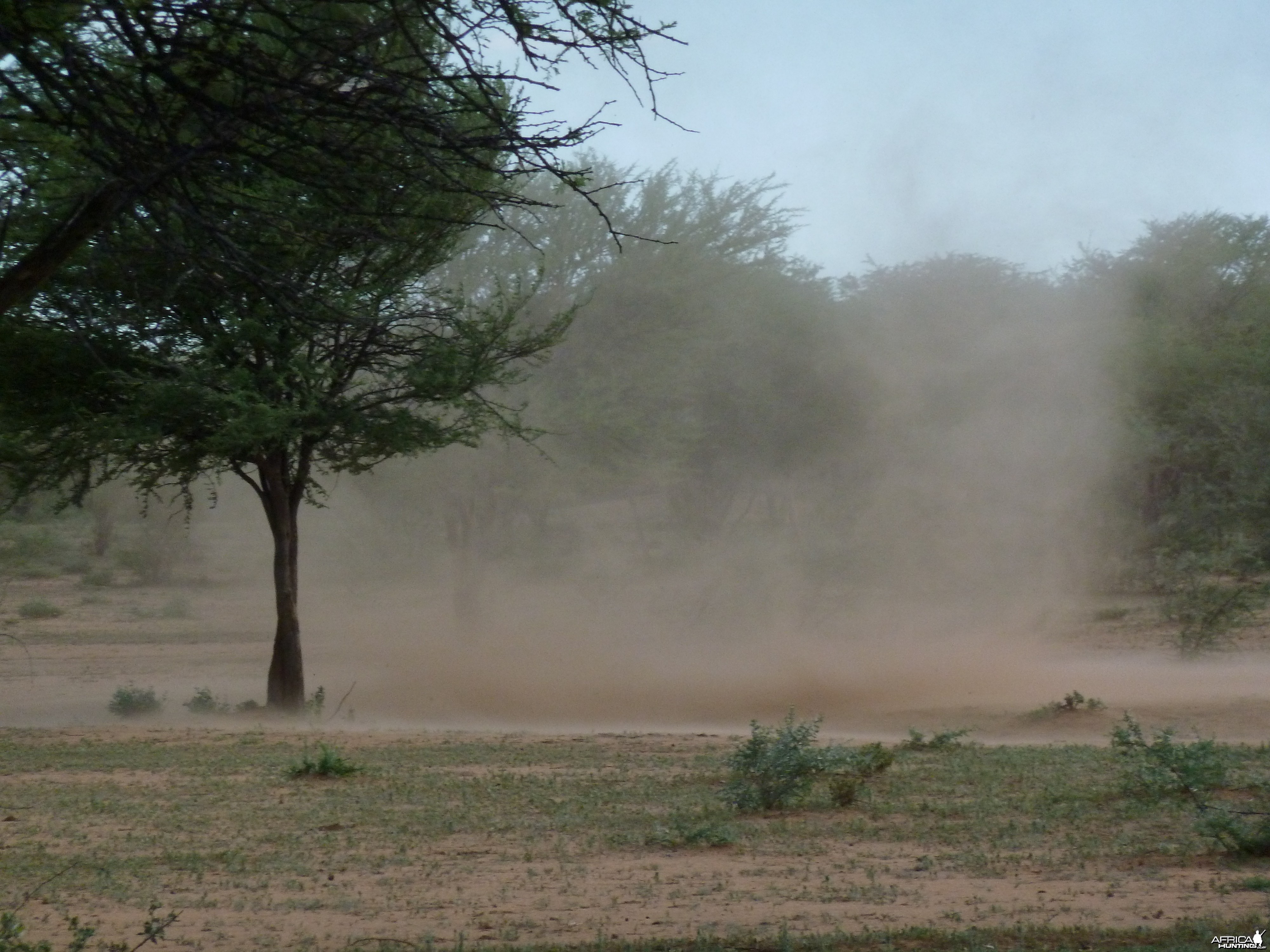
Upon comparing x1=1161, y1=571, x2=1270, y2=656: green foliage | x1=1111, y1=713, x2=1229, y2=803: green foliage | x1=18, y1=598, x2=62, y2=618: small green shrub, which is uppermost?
x1=1161, y1=571, x2=1270, y2=656: green foliage

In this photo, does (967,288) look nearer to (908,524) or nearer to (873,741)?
(908,524)

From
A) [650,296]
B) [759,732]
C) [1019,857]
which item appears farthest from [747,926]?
[650,296]

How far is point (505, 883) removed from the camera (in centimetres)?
619

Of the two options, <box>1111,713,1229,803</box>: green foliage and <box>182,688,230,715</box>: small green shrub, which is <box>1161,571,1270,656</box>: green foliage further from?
<box>182,688,230,715</box>: small green shrub

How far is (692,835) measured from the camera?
273 inches

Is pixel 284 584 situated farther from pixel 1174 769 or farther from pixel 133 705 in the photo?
pixel 1174 769

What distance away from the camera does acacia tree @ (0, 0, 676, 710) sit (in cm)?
547

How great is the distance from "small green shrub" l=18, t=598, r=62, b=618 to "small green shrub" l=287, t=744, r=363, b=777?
22312mm

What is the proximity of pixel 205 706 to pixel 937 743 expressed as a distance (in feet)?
30.4

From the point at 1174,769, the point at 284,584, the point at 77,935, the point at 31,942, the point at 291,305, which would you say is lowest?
the point at 31,942

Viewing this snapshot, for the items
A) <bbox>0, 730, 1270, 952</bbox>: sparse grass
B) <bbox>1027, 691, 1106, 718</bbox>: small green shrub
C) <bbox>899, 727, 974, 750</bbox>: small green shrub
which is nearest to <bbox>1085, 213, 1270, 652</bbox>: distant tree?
<bbox>1027, 691, 1106, 718</bbox>: small green shrub

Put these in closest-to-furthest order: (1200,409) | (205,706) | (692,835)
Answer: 1. (692,835)
2. (205,706)
3. (1200,409)
